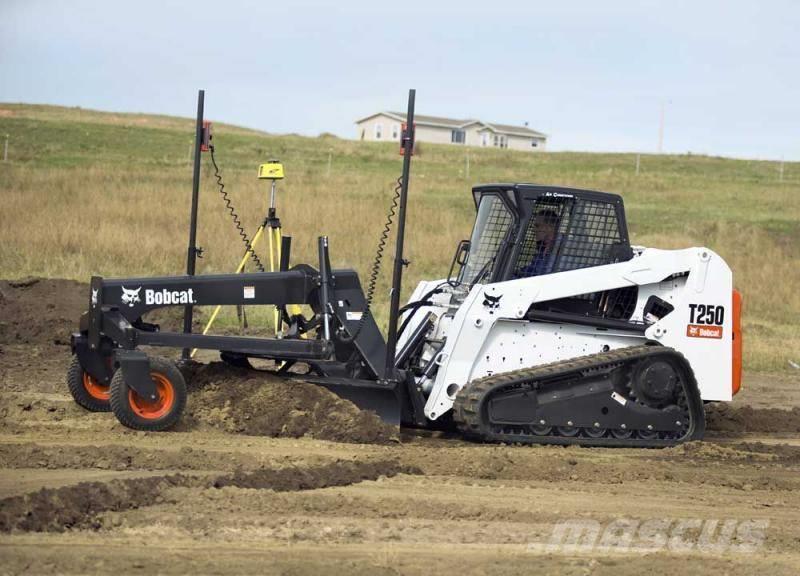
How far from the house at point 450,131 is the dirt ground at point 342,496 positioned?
81.1 metres

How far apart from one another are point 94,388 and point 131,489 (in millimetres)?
2896

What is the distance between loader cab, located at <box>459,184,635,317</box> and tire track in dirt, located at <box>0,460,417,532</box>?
2.49 metres

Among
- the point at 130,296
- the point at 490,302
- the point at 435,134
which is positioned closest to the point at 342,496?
the point at 490,302

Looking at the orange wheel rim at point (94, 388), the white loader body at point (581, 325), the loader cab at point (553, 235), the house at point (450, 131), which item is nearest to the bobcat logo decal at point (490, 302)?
the white loader body at point (581, 325)

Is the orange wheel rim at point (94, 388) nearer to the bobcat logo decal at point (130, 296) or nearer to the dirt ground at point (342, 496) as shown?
the dirt ground at point (342, 496)

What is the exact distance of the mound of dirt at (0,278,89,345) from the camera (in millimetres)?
14758

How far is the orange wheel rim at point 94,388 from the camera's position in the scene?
962 centimetres

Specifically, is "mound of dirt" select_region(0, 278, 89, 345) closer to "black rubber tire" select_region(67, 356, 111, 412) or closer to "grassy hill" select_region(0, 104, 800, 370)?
"grassy hill" select_region(0, 104, 800, 370)

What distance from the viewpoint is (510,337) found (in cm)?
965

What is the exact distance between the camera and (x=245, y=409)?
30.7 ft

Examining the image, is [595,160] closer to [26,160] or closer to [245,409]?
[26,160]

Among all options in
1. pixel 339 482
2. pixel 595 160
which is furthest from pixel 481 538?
pixel 595 160

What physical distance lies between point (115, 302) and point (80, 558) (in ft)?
12.1

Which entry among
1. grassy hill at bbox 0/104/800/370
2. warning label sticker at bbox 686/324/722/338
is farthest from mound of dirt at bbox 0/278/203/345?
warning label sticker at bbox 686/324/722/338
